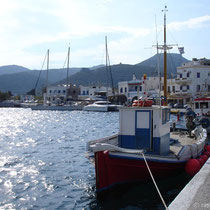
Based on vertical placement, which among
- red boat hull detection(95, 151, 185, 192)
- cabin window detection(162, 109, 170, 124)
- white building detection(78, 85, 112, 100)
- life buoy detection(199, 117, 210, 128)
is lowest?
red boat hull detection(95, 151, 185, 192)

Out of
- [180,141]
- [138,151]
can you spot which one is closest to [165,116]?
[138,151]

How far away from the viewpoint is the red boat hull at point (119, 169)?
41.9 ft

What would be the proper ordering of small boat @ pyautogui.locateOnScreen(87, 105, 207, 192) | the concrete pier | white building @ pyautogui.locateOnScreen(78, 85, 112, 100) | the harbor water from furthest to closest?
white building @ pyautogui.locateOnScreen(78, 85, 112, 100)
small boat @ pyautogui.locateOnScreen(87, 105, 207, 192)
the harbor water
the concrete pier

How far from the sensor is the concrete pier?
821 centimetres

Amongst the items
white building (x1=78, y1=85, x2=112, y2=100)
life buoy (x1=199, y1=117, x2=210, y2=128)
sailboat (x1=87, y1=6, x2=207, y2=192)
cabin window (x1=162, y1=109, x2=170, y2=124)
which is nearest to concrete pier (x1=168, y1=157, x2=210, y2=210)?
sailboat (x1=87, y1=6, x2=207, y2=192)

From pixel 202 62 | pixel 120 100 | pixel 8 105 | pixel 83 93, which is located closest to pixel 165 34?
pixel 202 62

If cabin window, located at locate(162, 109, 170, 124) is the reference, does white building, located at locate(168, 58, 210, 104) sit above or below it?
above

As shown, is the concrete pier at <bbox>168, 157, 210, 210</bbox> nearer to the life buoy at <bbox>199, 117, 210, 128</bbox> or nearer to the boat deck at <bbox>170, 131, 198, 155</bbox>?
the boat deck at <bbox>170, 131, 198, 155</bbox>

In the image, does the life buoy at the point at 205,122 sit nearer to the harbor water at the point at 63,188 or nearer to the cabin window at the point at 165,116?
the harbor water at the point at 63,188

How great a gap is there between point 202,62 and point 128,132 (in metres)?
66.8

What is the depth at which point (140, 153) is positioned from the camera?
1330cm

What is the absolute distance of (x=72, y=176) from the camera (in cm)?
1652

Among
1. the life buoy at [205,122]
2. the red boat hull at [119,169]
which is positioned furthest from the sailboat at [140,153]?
the life buoy at [205,122]

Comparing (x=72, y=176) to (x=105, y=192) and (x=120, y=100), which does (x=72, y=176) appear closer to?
(x=105, y=192)
